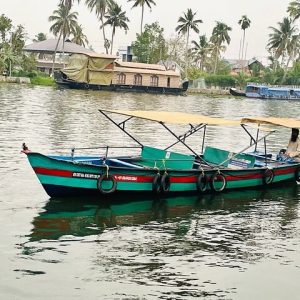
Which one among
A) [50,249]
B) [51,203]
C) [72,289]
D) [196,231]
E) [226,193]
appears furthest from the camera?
[226,193]

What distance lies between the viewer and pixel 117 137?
31656 mm

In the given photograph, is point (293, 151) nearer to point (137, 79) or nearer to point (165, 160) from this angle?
point (165, 160)

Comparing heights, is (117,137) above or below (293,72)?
below

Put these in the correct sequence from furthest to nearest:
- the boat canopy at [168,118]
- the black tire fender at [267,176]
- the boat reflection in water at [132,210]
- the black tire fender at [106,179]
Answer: the black tire fender at [267,176] → the boat canopy at [168,118] → the black tire fender at [106,179] → the boat reflection in water at [132,210]

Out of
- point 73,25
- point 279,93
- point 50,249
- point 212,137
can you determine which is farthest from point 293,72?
point 50,249

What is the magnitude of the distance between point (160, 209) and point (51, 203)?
2738 mm

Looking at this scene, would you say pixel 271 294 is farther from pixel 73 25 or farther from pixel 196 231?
pixel 73 25

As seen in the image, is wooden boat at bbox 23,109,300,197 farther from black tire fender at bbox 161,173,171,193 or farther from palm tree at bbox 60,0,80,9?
palm tree at bbox 60,0,80,9

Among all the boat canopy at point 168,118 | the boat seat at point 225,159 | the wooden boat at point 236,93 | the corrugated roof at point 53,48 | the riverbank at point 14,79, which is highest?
the corrugated roof at point 53,48

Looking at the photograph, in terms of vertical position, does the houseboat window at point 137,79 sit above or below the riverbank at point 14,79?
above

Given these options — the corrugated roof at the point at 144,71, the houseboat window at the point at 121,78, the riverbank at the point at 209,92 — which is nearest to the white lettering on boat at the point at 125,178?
the corrugated roof at the point at 144,71

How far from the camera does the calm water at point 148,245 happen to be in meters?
10.2

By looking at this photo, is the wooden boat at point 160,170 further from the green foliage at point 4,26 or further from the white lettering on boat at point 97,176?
the green foliage at point 4,26

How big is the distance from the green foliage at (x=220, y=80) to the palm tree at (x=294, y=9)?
1460 centimetres
